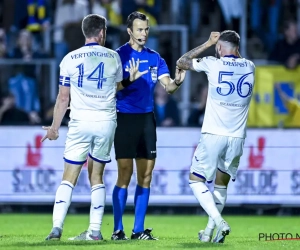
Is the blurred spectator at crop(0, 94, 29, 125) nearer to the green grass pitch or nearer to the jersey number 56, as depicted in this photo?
the green grass pitch

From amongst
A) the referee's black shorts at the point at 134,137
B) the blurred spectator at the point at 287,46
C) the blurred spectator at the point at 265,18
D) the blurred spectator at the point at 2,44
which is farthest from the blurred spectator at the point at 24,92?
the referee's black shorts at the point at 134,137

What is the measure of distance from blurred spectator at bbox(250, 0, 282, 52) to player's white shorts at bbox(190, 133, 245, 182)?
323 inches

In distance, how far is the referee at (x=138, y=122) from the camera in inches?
389

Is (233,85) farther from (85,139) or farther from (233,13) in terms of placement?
(233,13)

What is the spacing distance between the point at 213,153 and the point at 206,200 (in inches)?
18.9

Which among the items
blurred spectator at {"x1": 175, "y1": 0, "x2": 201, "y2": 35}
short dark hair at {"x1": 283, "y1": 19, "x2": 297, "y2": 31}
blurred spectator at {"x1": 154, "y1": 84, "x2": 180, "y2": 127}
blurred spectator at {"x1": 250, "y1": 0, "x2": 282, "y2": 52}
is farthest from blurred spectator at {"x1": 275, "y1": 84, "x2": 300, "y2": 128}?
blurred spectator at {"x1": 175, "y1": 0, "x2": 201, "y2": 35}

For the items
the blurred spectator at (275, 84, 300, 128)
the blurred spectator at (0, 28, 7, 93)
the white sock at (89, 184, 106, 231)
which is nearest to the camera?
the white sock at (89, 184, 106, 231)

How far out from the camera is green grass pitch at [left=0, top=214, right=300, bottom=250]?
886cm

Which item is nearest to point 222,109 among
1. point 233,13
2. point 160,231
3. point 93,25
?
point 93,25

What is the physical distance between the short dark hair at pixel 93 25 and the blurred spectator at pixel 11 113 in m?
7.30

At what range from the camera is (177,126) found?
15.0m

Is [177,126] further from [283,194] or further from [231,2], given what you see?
[231,2]

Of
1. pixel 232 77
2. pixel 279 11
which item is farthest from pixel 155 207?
pixel 232 77

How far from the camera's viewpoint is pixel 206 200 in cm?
927
